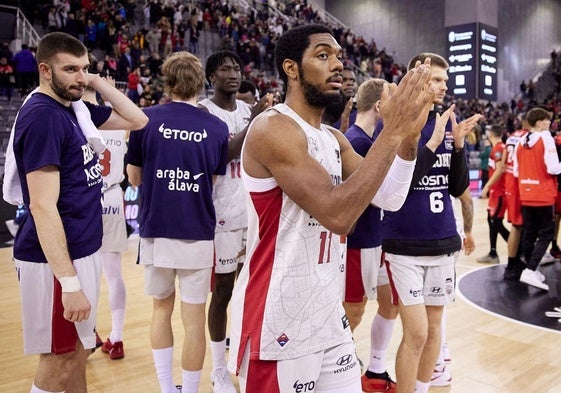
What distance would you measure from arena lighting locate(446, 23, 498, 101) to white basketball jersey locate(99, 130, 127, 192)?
81.5 ft

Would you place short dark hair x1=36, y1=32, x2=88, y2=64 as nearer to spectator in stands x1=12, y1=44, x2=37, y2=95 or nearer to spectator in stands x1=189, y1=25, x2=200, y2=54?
spectator in stands x1=12, y1=44, x2=37, y2=95

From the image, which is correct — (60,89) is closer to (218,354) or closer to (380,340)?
(218,354)

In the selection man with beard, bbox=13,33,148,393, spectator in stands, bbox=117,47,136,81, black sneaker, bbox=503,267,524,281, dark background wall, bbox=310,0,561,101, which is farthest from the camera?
dark background wall, bbox=310,0,561,101

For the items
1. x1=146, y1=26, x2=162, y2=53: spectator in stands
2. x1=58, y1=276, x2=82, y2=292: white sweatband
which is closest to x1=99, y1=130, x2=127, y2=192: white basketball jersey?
x1=58, y1=276, x2=82, y2=292: white sweatband

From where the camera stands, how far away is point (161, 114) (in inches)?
116

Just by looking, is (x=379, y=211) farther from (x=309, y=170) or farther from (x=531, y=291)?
(x=531, y=291)

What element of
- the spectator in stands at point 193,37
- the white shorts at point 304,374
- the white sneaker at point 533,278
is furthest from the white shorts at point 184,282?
the spectator in stands at point 193,37

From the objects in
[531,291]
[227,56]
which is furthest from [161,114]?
[531,291]

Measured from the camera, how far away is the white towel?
2.21 metres

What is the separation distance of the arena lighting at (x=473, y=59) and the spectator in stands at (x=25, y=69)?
2047cm

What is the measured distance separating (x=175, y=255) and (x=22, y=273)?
90 centimetres

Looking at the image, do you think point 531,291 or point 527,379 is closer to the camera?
point 527,379

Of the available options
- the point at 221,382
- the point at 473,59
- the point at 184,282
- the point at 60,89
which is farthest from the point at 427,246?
the point at 473,59

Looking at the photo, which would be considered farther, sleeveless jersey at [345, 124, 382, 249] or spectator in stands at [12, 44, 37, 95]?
spectator in stands at [12, 44, 37, 95]
